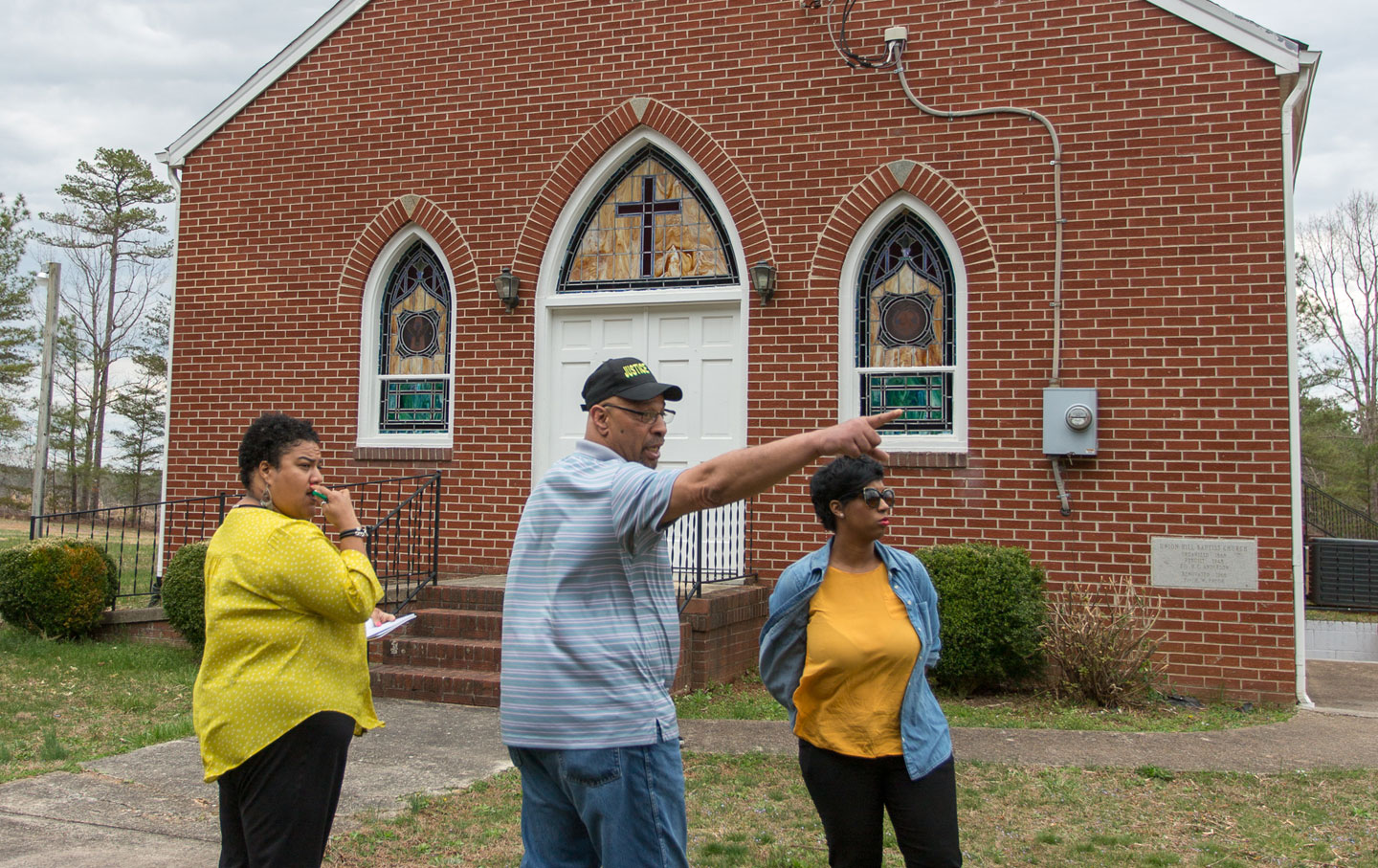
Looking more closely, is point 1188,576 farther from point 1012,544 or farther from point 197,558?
point 197,558

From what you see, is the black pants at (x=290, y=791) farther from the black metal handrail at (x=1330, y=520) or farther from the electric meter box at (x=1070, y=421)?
the black metal handrail at (x=1330, y=520)

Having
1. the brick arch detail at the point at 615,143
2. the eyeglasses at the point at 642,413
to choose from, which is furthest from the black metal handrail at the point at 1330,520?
the eyeglasses at the point at 642,413

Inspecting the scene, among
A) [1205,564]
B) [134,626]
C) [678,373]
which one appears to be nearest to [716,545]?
[678,373]

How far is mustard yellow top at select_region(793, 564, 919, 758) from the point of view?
129 inches

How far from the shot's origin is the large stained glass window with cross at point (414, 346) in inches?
398

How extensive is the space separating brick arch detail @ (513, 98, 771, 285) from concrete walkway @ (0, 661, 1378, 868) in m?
4.07

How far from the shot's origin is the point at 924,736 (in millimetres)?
3258

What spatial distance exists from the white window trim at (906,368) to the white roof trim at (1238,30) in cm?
226

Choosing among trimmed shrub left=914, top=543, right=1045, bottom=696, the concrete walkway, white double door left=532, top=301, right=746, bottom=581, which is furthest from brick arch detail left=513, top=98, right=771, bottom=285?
the concrete walkway

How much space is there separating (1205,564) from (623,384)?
259 inches

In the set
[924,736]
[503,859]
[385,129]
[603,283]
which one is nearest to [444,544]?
[603,283]

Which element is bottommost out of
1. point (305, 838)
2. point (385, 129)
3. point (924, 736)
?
point (305, 838)

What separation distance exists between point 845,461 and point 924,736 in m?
0.86

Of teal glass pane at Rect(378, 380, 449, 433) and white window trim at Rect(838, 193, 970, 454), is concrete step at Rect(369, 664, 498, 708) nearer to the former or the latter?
teal glass pane at Rect(378, 380, 449, 433)
